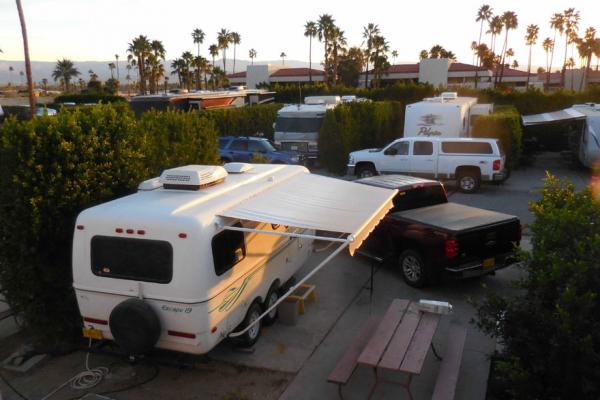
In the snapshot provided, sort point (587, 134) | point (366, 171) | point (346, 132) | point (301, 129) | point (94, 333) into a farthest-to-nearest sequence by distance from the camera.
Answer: point (301, 129)
point (346, 132)
point (587, 134)
point (366, 171)
point (94, 333)

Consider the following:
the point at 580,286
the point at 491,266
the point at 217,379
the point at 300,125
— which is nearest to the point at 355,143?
the point at 300,125

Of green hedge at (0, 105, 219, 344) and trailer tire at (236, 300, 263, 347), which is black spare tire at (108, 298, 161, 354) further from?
green hedge at (0, 105, 219, 344)

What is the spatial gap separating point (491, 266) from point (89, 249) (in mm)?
6082

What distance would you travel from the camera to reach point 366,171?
1922 centimetres

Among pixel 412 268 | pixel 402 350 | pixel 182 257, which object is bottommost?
pixel 412 268

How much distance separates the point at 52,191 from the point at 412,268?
5.66 metres

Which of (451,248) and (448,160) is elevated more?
(448,160)

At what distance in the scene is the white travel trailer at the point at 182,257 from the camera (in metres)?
5.57

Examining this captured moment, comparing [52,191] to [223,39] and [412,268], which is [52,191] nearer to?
[412,268]

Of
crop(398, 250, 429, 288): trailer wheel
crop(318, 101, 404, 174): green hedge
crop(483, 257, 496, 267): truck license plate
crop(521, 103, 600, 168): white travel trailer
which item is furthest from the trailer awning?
crop(521, 103, 600, 168): white travel trailer

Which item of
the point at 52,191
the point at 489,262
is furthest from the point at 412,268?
the point at 52,191

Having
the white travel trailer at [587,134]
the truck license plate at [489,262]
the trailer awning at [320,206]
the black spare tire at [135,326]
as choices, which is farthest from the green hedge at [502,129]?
the black spare tire at [135,326]

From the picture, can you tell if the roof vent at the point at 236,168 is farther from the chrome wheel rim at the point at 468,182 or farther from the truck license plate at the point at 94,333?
the chrome wheel rim at the point at 468,182

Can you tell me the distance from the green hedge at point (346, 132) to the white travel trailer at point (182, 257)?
579 inches
